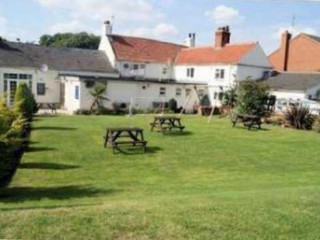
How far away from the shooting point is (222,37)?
46.7 m

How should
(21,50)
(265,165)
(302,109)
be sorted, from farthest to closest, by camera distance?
(21,50) < (302,109) < (265,165)

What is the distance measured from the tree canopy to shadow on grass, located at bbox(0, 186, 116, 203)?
261 ft

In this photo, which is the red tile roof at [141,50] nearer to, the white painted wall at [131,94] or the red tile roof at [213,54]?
the red tile roof at [213,54]

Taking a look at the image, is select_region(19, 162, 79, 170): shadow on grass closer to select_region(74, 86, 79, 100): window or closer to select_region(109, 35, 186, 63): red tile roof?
select_region(74, 86, 79, 100): window

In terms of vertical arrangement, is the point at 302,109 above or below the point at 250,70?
below

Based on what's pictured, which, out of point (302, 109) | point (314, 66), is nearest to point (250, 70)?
point (314, 66)

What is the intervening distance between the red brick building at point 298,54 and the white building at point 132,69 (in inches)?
271

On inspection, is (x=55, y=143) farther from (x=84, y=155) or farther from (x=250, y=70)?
(x=250, y=70)

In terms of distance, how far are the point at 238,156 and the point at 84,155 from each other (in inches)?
237

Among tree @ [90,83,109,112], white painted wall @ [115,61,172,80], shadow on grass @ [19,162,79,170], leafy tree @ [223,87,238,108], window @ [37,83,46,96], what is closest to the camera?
shadow on grass @ [19,162,79,170]

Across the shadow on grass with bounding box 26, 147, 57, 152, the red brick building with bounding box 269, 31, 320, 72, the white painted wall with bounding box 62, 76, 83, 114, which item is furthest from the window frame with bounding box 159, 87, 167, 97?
the shadow on grass with bounding box 26, 147, 57, 152

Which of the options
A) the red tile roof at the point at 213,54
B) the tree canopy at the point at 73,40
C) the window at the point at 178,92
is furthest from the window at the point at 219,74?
the tree canopy at the point at 73,40

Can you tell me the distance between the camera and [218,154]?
59.7ft

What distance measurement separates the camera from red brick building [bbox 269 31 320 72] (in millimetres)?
49875
